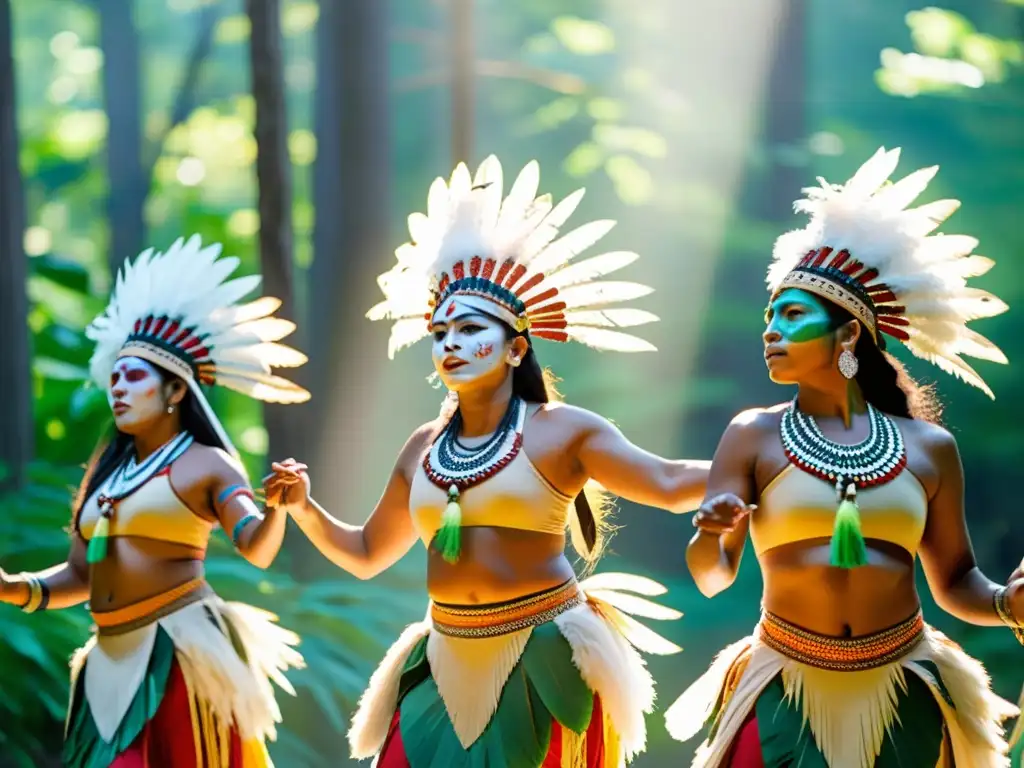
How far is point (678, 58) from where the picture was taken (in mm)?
5047

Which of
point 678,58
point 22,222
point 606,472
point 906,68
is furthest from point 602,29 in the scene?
point 606,472

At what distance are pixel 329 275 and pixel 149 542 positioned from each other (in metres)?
1.94

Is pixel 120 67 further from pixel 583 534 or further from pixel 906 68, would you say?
pixel 583 534

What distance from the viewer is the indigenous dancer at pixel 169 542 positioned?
3.40 meters

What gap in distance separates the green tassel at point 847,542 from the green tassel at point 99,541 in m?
1.63

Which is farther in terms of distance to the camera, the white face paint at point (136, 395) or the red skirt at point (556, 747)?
the white face paint at point (136, 395)

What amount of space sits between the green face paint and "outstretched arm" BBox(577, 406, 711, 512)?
0.34 metres

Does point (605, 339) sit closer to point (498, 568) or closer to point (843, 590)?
point (498, 568)

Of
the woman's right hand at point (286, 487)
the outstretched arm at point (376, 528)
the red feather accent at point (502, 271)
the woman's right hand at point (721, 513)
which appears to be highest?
the red feather accent at point (502, 271)

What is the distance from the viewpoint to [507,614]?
310 cm

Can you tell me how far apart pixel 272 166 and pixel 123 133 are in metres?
0.65

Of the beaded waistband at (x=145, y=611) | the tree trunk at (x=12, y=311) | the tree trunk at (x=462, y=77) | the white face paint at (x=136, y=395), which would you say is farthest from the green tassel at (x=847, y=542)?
the tree trunk at (x=12, y=311)

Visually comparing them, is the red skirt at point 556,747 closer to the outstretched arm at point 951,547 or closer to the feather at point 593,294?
the outstretched arm at point 951,547

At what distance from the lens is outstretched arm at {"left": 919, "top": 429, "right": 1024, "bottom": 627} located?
2910mm
